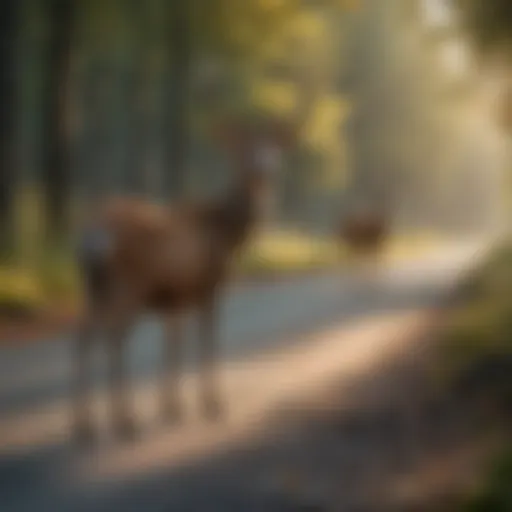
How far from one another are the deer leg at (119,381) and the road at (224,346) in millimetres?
18

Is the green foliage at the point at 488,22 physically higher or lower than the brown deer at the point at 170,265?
higher

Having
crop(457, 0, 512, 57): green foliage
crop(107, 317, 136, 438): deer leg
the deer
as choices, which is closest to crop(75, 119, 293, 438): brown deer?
crop(107, 317, 136, 438): deer leg

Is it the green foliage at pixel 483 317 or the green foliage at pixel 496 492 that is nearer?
the green foliage at pixel 496 492

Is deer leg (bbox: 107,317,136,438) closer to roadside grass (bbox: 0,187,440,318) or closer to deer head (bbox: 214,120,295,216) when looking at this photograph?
roadside grass (bbox: 0,187,440,318)

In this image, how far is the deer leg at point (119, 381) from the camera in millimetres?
1278

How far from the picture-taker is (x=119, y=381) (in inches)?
50.9

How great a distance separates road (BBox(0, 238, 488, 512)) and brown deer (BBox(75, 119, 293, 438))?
22 mm

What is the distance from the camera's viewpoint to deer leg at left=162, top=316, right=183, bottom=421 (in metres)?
1.29

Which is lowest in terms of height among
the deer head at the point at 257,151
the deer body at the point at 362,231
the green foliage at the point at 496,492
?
the green foliage at the point at 496,492

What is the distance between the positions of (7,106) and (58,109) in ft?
0.23

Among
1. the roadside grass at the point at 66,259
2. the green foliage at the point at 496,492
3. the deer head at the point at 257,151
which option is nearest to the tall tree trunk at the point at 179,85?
the deer head at the point at 257,151

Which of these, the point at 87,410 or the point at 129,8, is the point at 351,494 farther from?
the point at 129,8

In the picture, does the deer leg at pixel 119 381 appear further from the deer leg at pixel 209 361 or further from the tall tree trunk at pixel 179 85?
the tall tree trunk at pixel 179 85

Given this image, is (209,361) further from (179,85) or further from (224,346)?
(179,85)
